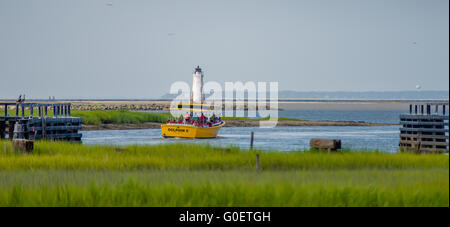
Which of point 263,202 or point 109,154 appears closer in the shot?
point 263,202

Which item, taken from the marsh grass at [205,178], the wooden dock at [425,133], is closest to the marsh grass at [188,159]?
the marsh grass at [205,178]

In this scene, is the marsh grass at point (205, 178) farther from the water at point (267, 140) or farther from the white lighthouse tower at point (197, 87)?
the white lighthouse tower at point (197, 87)

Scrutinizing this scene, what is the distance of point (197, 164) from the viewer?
88.8ft

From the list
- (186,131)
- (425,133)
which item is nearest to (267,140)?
(186,131)

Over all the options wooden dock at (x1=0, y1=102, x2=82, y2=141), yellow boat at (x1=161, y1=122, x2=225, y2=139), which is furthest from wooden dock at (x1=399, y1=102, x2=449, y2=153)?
yellow boat at (x1=161, y1=122, x2=225, y2=139)

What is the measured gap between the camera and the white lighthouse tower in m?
97.2

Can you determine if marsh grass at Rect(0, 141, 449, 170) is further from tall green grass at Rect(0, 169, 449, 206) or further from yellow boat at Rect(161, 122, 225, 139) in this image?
yellow boat at Rect(161, 122, 225, 139)

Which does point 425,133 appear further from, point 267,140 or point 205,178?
point 267,140

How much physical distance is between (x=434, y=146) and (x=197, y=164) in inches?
631

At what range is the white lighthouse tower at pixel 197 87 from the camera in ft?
319

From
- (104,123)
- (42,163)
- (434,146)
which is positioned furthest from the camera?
(104,123)
